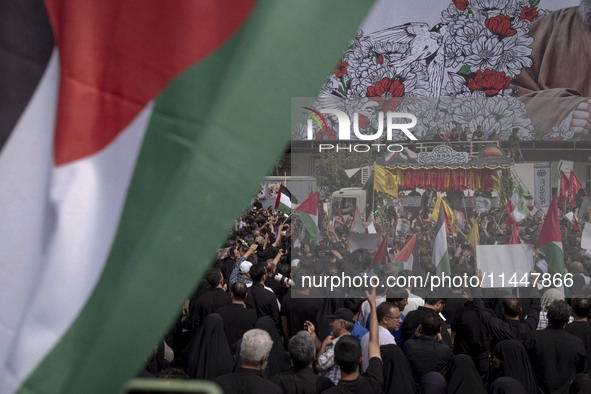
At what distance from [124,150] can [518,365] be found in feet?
17.3

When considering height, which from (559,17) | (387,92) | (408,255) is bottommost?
(408,255)

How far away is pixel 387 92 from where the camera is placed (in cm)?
961

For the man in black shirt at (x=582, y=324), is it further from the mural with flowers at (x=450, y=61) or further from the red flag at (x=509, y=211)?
the mural with flowers at (x=450, y=61)

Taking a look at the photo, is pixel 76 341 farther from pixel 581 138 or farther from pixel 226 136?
pixel 581 138

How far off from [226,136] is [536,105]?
674 centimetres

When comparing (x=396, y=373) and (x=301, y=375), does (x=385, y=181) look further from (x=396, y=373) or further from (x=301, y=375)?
(x=301, y=375)

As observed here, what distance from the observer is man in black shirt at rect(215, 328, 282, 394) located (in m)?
4.45

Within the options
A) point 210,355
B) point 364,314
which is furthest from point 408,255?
point 210,355

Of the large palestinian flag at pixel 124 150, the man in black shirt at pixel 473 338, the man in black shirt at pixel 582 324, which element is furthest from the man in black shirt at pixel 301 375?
the large palestinian flag at pixel 124 150

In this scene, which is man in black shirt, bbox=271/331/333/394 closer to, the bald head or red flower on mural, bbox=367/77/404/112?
red flower on mural, bbox=367/77/404/112

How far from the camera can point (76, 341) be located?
1421 mm

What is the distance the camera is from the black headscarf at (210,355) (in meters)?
6.23

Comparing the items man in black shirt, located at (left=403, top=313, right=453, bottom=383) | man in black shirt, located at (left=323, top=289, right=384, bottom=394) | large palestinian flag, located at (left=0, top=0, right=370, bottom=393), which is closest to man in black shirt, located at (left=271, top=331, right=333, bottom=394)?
man in black shirt, located at (left=323, top=289, right=384, bottom=394)

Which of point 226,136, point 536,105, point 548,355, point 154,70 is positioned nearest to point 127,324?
point 226,136
